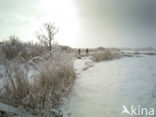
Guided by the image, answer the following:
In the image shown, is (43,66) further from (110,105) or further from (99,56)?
(99,56)

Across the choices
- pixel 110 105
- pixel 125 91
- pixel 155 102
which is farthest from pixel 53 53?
pixel 155 102

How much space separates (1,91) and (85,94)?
1.68 m

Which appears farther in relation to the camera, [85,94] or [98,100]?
[85,94]

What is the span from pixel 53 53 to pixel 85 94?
4.60 ft

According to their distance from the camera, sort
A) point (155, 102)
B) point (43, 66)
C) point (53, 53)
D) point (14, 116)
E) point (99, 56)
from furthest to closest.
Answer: point (99, 56)
point (53, 53)
point (43, 66)
point (155, 102)
point (14, 116)

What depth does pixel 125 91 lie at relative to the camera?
2.12 metres

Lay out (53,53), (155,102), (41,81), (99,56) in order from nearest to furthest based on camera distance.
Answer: (155,102) → (41,81) → (53,53) → (99,56)

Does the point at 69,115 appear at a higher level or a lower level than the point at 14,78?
lower

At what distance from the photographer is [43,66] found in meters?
2.21

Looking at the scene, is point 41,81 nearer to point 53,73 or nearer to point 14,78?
point 53,73

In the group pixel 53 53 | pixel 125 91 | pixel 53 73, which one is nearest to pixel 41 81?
pixel 53 73

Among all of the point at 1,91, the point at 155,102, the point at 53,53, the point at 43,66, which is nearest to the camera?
the point at 155,102

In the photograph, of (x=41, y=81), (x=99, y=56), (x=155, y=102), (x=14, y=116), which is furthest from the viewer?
(x=99, y=56)

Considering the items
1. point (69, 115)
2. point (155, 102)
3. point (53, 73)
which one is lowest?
point (69, 115)
